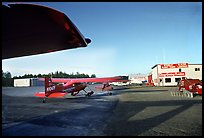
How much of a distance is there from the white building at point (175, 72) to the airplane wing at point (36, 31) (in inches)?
1890

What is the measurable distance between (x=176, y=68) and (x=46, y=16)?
5064cm

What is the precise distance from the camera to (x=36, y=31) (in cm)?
494

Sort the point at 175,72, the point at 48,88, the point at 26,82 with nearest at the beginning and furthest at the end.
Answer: the point at 48,88
the point at 175,72
the point at 26,82

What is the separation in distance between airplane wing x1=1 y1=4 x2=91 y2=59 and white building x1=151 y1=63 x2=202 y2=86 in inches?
1890

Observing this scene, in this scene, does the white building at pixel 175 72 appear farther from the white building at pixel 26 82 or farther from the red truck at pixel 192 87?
the white building at pixel 26 82

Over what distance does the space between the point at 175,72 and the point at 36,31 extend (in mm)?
50031

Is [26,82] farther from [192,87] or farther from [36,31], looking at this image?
[36,31]

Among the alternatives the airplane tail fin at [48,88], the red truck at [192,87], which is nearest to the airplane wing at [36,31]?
the airplane tail fin at [48,88]

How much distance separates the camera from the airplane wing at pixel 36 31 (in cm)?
392

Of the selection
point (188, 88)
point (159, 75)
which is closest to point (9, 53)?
point (188, 88)

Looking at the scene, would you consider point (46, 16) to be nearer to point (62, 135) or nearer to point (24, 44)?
point (24, 44)

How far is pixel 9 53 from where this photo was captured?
7281 millimetres

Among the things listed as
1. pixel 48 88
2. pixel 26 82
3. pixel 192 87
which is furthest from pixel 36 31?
pixel 26 82

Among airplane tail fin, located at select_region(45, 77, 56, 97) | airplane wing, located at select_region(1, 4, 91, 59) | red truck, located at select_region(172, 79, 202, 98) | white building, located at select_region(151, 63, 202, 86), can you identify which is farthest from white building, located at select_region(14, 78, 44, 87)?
airplane wing, located at select_region(1, 4, 91, 59)
